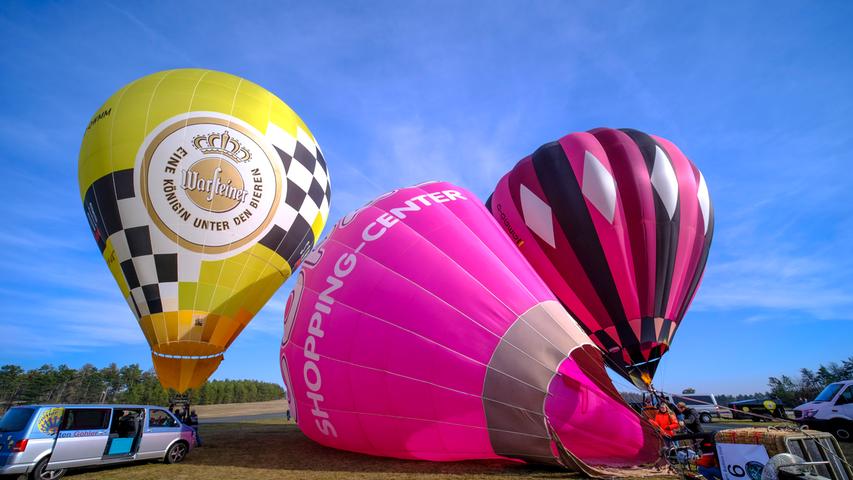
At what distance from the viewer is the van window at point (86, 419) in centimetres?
682

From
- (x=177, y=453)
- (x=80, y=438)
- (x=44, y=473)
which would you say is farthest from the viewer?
(x=177, y=453)

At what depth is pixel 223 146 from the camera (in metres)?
11.1

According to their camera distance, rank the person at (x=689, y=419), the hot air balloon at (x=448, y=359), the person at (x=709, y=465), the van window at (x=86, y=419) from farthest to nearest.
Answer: the van window at (x=86, y=419) < the person at (x=689, y=419) < the hot air balloon at (x=448, y=359) < the person at (x=709, y=465)

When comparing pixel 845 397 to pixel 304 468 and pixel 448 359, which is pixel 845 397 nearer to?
pixel 448 359

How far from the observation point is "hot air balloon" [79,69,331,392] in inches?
411

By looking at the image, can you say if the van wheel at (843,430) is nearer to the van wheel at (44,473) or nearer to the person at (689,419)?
the person at (689,419)

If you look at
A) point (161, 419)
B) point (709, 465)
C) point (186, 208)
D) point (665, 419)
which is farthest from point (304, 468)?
point (186, 208)

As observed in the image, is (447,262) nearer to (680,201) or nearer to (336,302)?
(336,302)

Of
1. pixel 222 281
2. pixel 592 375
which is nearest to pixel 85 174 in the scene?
pixel 222 281

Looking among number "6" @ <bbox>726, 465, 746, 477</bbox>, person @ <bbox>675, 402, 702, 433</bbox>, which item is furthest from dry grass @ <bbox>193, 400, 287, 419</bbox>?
number "6" @ <bbox>726, 465, 746, 477</bbox>

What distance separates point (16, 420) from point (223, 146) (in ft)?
23.2

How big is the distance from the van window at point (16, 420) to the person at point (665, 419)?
9.64 m

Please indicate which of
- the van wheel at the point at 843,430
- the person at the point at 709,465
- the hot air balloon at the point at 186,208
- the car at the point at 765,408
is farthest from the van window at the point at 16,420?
the car at the point at 765,408

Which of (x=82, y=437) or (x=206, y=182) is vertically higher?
(x=206, y=182)
